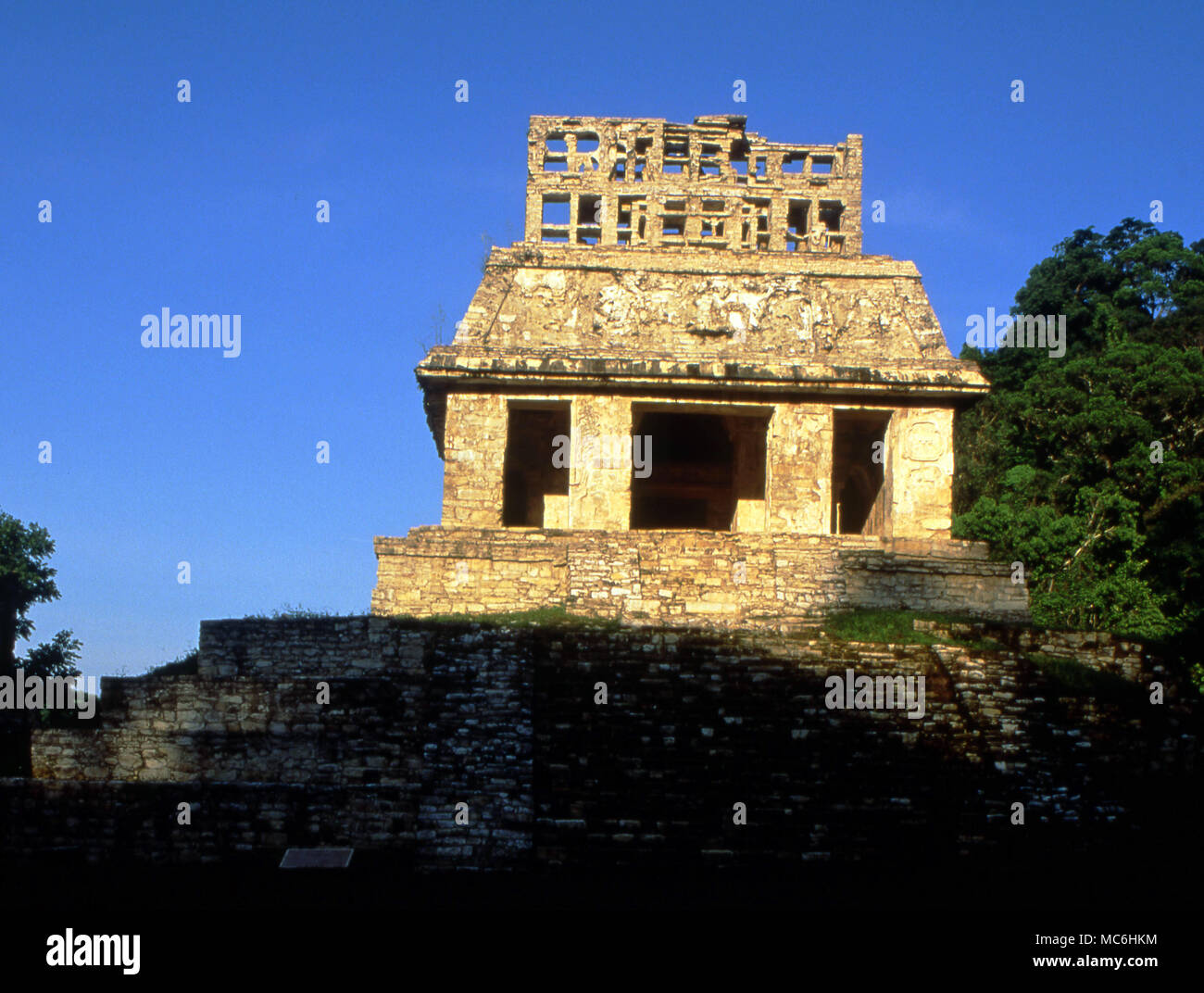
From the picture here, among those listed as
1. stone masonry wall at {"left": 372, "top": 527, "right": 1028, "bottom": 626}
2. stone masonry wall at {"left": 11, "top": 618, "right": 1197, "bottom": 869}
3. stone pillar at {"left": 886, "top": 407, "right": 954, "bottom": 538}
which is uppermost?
stone pillar at {"left": 886, "top": 407, "right": 954, "bottom": 538}

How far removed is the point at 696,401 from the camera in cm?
1545

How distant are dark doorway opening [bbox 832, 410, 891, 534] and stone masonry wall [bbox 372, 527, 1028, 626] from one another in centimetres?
259

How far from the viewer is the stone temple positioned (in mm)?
13617

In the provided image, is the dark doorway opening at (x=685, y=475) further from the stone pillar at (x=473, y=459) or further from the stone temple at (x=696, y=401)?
the stone pillar at (x=473, y=459)

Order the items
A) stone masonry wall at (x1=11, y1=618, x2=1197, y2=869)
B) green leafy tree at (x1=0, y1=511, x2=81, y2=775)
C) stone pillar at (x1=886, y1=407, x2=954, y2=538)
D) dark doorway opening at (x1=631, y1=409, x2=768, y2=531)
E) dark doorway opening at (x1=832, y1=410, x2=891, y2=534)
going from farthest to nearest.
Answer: green leafy tree at (x1=0, y1=511, x2=81, y2=775) < dark doorway opening at (x1=631, y1=409, x2=768, y2=531) < dark doorway opening at (x1=832, y1=410, x2=891, y2=534) < stone pillar at (x1=886, y1=407, x2=954, y2=538) < stone masonry wall at (x1=11, y1=618, x2=1197, y2=869)

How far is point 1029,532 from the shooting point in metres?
21.0

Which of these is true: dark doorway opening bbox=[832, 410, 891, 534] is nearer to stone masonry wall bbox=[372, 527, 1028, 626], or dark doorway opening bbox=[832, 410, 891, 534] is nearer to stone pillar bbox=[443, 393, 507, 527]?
stone masonry wall bbox=[372, 527, 1028, 626]

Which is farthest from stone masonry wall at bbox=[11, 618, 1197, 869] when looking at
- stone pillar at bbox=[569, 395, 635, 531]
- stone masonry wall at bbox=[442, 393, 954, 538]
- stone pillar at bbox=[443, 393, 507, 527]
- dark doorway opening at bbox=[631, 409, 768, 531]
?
dark doorway opening at bbox=[631, 409, 768, 531]

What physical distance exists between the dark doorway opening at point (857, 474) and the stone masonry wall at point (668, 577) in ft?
8.51

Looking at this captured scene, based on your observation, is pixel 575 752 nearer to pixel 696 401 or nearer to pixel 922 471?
pixel 696 401

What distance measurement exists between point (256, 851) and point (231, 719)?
1396 millimetres
